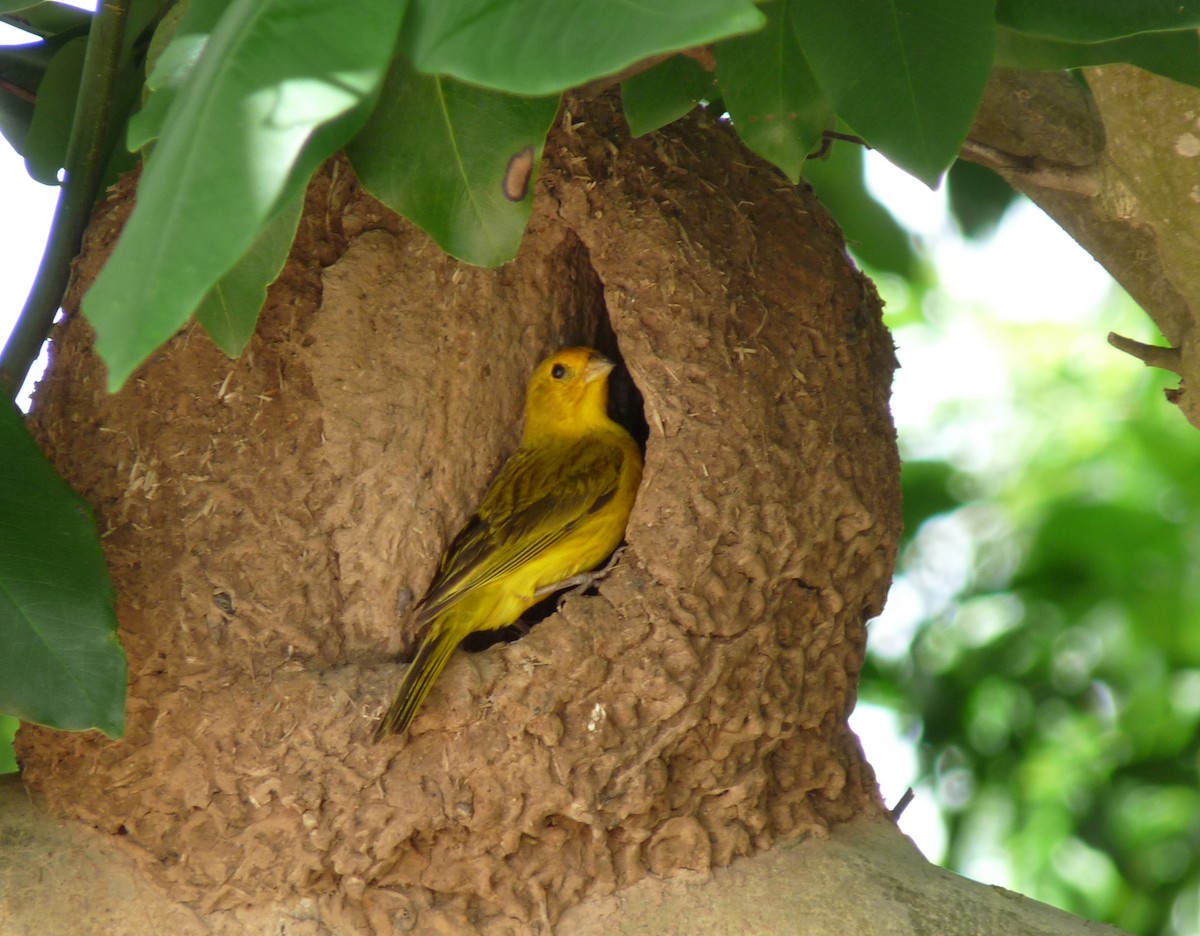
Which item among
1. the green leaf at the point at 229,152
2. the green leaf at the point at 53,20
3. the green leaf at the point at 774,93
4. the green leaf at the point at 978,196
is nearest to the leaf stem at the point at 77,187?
the green leaf at the point at 53,20

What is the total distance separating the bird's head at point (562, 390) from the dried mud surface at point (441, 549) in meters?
0.31

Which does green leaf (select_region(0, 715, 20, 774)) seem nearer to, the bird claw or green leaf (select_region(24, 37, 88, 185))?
the bird claw

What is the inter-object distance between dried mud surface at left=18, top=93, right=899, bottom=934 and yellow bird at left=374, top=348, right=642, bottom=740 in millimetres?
142

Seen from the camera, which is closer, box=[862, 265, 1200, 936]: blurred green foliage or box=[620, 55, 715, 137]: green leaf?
box=[620, 55, 715, 137]: green leaf

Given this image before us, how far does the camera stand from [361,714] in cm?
380

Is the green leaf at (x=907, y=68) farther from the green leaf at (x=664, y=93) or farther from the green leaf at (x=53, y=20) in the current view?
the green leaf at (x=53, y=20)

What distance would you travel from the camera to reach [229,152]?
1.79m

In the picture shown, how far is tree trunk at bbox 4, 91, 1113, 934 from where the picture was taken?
12.4ft

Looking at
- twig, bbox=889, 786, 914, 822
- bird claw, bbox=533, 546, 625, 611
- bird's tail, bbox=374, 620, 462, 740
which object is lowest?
twig, bbox=889, 786, 914, 822

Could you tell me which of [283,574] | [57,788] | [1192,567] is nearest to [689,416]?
[283,574]

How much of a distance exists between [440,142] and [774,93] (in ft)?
2.47

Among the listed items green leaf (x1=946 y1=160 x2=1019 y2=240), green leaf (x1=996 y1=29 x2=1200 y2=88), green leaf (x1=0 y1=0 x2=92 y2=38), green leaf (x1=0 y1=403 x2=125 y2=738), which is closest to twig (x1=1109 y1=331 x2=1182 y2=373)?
green leaf (x1=996 y1=29 x2=1200 y2=88)

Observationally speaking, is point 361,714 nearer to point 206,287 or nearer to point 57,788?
point 57,788

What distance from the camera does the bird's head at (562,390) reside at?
489 centimetres
